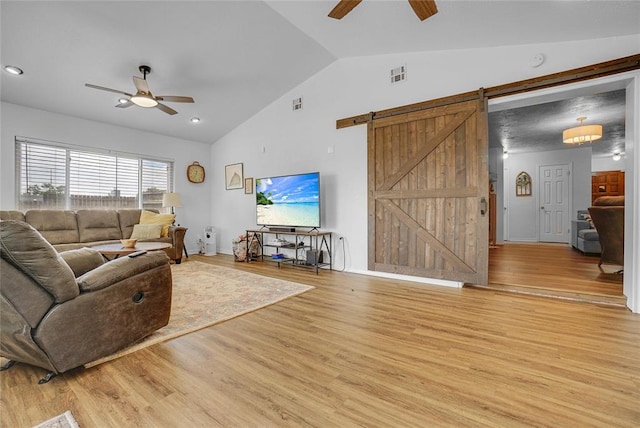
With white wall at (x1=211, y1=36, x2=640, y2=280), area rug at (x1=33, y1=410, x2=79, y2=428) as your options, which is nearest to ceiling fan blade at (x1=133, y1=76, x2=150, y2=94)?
white wall at (x1=211, y1=36, x2=640, y2=280)

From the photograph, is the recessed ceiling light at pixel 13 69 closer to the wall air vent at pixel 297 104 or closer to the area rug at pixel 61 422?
the wall air vent at pixel 297 104

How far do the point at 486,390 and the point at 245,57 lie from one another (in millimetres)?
4543

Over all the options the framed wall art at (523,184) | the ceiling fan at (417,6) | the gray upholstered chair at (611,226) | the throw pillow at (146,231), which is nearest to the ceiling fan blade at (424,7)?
the ceiling fan at (417,6)

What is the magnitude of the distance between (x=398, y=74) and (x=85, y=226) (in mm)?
5463

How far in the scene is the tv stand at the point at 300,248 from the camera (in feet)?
15.1

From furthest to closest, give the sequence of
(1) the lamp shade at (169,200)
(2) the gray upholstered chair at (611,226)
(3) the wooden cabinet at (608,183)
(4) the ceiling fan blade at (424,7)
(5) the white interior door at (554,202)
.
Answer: (3) the wooden cabinet at (608,183)
(5) the white interior door at (554,202)
(1) the lamp shade at (169,200)
(2) the gray upholstered chair at (611,226)
(4) the ceiling fan blade at (424,7)

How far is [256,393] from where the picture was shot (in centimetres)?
152

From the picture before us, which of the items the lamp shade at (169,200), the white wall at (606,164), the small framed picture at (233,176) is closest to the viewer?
the lamp shade at (169,200)

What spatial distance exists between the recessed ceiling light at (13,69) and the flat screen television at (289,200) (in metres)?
3.41

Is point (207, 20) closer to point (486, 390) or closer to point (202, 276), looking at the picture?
point (202, 276)

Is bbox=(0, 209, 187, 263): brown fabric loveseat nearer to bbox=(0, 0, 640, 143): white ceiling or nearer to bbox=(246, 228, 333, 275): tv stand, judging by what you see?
bbox=(246, 228, 333, 275): tv stand

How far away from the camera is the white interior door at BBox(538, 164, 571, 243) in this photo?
764 centimetres

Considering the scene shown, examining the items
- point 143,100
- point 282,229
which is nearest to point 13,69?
point 143,100

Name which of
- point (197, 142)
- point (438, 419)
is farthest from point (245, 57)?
point (438, 419)
